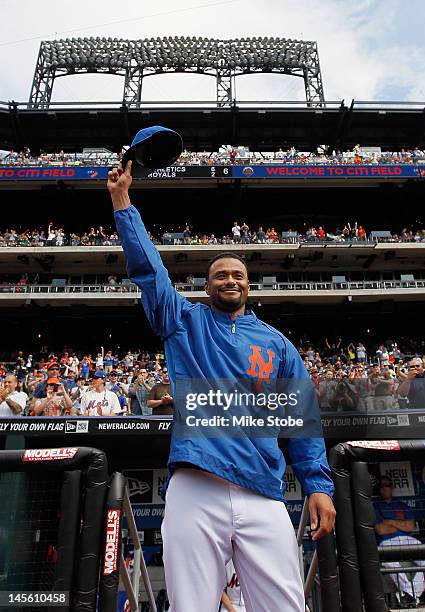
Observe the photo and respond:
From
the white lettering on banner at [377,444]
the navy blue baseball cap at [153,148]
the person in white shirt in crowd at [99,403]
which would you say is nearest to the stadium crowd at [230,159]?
the person in white shirt in crowd at [99,403]

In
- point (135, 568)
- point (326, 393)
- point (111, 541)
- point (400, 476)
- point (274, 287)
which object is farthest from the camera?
point (274, 287)

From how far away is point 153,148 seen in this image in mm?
2449

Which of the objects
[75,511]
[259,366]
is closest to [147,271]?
[259,366]

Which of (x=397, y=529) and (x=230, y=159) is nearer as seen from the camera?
(x=397, y=529)

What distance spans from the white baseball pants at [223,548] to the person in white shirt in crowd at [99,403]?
565cm

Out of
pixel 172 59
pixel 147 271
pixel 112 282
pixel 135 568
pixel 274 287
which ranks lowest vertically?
pixel 135 568

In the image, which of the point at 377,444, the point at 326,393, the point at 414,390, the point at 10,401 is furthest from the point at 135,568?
the point at 414,390

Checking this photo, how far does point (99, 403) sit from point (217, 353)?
5979mm

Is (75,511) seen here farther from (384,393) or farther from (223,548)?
(384,393)

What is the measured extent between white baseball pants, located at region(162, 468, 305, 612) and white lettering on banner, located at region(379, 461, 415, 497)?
8.97 feet

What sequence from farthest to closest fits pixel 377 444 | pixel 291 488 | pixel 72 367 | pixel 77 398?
1. pixel 72 367
2. pixel 77 398
3. pixel 291 488
4. pixel 377 444

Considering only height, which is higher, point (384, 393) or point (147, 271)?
point (384, 393)

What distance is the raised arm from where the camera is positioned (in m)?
2.21

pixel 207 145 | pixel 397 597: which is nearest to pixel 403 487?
pixel 397 597
